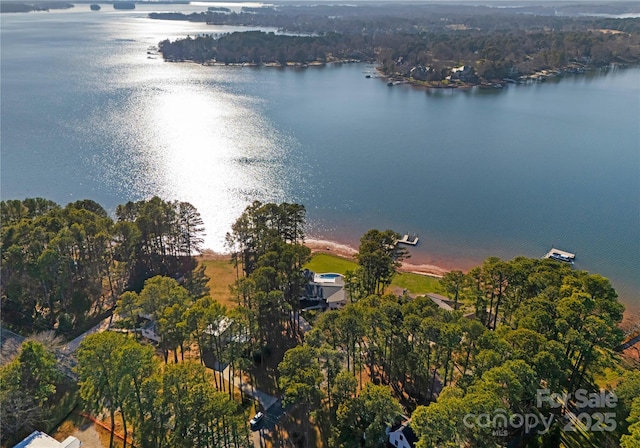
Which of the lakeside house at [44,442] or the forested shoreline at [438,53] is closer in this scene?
the lakeside house at [44,442]

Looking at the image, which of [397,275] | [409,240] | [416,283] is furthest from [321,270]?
[409,240]

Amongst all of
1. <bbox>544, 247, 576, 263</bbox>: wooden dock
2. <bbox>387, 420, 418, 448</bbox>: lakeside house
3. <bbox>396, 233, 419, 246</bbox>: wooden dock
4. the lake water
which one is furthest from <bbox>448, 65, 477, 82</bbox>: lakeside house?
<bbox>387, 420, 418, 448</bbox>: lakeside house

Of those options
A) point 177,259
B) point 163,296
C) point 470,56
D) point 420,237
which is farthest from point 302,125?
point 470,56

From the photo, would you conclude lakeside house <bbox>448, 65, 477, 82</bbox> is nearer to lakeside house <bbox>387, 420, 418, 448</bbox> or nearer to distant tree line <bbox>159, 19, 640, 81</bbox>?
distant tree line <bbox>159, 19, 640, 81</bbox>

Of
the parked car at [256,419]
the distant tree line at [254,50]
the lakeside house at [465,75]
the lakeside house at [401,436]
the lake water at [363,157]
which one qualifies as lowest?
the parked car at [256,419]

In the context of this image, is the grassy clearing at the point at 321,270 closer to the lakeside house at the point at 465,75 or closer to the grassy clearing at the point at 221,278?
the grassy clearing at the point at 221,278

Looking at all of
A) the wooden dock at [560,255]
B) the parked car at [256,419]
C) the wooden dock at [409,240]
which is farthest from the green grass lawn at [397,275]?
the parked car at [256,419]
